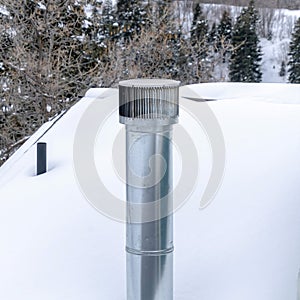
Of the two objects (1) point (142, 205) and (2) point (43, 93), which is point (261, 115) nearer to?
(1) point (142, 205)

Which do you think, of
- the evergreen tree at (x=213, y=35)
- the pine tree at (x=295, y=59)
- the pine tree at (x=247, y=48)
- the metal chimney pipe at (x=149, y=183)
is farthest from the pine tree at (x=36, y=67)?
the metal chimney pipe at (x=149, y=183)

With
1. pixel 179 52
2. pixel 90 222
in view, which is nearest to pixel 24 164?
pixel 90 222

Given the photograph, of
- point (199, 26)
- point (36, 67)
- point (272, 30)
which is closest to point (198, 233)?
point (36, 67)

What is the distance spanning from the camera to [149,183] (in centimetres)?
189

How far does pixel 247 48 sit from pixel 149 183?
14.6 m

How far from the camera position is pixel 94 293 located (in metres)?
2.23

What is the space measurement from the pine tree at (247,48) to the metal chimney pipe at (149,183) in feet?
42.6

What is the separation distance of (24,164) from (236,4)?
14.7m

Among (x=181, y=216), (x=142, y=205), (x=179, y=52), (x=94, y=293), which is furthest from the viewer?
(x=179, y=52)

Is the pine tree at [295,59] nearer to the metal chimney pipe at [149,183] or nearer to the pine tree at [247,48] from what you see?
the pine tree at [247,48]

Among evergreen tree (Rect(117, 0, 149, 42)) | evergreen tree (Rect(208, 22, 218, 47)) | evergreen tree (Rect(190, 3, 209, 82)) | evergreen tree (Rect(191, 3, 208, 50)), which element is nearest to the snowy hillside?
evergreen tree (Rect(191, 3, 208, 50))

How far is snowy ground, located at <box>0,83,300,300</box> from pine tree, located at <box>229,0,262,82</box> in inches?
457

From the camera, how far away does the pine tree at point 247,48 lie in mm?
15141

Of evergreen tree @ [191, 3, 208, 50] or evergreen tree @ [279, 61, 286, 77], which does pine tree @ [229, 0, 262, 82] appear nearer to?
evergreen tree @ [191, 3, 208, 50]
